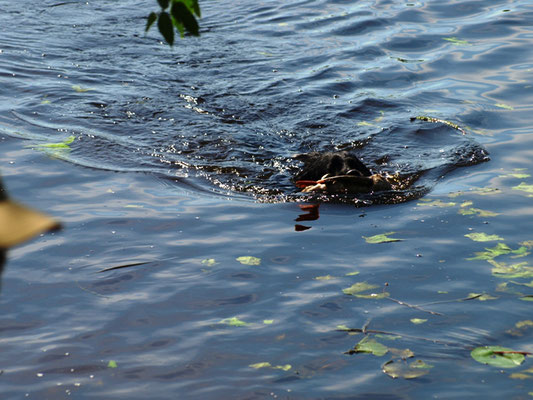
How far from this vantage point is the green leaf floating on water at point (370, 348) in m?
4.26

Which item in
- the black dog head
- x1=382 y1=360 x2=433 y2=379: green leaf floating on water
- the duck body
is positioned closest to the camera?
x1=382 y1=360 x2=433 y2=379: green leaf floating on water

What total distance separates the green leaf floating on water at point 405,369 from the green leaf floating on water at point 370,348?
Result: 111 millimetres

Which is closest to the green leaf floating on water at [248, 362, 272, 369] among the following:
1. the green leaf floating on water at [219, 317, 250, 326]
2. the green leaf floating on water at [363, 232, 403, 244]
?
the green leaf floating on water at [219, 317, 250, 326]

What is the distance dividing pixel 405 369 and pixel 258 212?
271 centimetres

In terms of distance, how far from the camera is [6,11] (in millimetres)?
13656

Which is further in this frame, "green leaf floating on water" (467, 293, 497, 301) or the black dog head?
the black dog head

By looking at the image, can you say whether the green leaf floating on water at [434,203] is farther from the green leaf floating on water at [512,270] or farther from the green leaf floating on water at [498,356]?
the green leaf floating on water at [498,356]

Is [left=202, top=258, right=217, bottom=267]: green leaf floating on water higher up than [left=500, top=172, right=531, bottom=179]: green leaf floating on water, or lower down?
higher up

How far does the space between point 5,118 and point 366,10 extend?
25.7 feet

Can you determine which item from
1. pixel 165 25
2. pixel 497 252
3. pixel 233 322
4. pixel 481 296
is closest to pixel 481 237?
pixel 497 252

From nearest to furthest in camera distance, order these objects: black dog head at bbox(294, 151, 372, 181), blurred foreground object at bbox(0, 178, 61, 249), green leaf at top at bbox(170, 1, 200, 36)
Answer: blurred foreground object at bbox(0, 178, 61, 249)
green leaf at top at bbox(170, 1, 200, 36)
black dog head at bbox(294, 151, 372, 181)

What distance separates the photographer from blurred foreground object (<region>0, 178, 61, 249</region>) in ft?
3.73

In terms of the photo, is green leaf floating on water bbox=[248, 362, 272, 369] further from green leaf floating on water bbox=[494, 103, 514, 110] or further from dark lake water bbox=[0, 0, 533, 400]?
green leaf floating on water bbox=[494, 103, 514, 110]

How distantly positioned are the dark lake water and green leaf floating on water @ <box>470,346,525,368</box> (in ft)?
0.19
